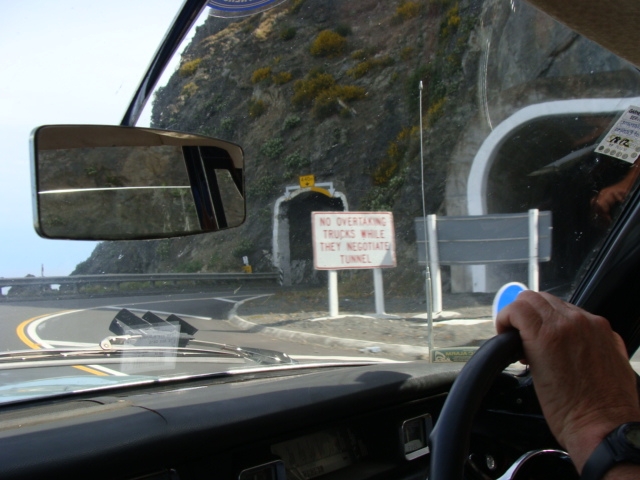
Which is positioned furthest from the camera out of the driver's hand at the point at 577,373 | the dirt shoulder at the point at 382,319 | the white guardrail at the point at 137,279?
the dirt shoulder at the point at 382,319

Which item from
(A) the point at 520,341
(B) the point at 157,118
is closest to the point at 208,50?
(B) the point at 157,118

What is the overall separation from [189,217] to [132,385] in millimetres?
679

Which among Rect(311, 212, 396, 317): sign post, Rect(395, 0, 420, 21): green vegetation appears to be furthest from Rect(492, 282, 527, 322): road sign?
Rect(395, 0, 420, 21): green vegetation

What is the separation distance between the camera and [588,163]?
11.7ft

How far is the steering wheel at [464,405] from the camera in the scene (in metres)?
1.36

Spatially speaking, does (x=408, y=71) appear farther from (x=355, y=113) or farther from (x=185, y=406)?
(x=185, y=406)

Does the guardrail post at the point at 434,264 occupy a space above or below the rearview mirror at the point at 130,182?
below

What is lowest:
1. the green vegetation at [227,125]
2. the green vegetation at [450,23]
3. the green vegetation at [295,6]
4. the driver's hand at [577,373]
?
the driver's hand at [577,373]

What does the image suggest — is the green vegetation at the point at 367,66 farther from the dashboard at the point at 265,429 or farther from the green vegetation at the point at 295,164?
the dashboard at the point at 265,429

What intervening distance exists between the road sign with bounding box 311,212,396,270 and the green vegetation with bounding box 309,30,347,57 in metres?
1.01

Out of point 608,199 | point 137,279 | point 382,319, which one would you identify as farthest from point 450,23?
point 137,279

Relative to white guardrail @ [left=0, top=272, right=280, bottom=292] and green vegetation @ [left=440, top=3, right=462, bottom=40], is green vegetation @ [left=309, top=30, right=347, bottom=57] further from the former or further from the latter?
white guardrail @ [left=0, top=272, right=280, bottom=292]

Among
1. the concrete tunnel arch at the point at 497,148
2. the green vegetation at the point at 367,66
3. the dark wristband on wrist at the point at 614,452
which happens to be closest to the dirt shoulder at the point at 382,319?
the concrete tunnel arch at the point at 497,148

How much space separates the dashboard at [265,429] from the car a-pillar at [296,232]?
4.54 feet
